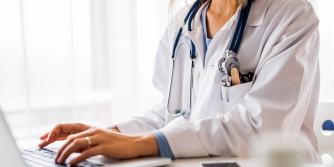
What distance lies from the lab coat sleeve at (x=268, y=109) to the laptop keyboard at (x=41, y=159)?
20 centimetres

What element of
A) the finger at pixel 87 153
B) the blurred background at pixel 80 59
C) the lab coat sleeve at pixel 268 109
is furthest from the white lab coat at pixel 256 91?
the blurred background at pixel 80 59

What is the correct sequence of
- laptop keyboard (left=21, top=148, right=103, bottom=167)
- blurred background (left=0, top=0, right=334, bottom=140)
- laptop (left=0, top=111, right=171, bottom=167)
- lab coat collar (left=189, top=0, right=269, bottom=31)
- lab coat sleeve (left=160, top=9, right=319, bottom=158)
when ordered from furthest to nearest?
blurred background (left=0, top=0, right=334, bottom=140) → lab coat collar (left=189, top=0, right=269, bottom=31) → lab coat sleeve (left=160, top=9, right=319, bottom=158) → laptop keyboard (left=21, top=148, right=103, bottom=167) → laptop (left=0, top=111, right=171, bottom=167)

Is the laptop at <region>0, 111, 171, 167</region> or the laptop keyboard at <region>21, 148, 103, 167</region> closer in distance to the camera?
the laptop at <region>0, 111, 171, 167</region>

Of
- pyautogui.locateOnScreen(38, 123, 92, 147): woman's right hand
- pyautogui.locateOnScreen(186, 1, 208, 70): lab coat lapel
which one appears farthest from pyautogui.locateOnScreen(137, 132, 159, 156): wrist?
pyautogui.locateOnScreen(186, 1, 208, 70): lab coat lapel

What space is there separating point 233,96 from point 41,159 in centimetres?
55

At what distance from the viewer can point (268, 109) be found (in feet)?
2.45

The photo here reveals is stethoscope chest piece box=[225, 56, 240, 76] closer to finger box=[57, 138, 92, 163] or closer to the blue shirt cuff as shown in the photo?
the blue shirt cuff

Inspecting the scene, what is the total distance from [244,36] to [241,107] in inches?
11.2

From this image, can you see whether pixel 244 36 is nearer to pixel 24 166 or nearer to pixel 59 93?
pixel 24 166

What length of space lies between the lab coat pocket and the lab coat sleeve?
0.13 ft

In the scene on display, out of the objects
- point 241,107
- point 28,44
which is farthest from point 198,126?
point 28,44

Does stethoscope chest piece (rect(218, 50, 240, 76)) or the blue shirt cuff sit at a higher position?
stethoscope chest piece (rect(218, 50, 240, 76))

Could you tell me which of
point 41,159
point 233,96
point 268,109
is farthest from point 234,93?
point 41,159

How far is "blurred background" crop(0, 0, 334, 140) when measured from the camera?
1457mm
